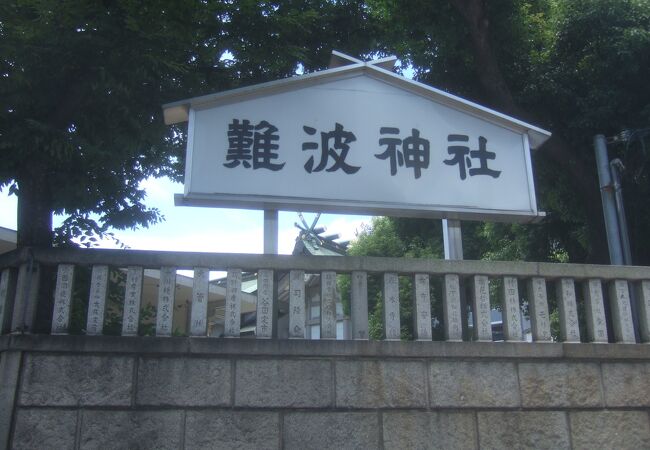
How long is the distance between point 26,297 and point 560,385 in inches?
202

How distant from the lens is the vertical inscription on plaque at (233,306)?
589cm

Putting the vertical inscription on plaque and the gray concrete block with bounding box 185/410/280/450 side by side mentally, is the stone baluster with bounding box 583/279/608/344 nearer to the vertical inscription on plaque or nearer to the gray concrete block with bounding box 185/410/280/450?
the gray concrete block with bounding box 185/410/280/450

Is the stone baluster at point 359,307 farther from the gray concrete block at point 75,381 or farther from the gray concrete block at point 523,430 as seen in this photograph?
the gray concrete block at point 75,381

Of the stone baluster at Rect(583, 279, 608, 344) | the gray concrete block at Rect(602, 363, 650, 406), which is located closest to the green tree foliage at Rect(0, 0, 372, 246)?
the stone baluster at Rect(583, 279, 608, 344)

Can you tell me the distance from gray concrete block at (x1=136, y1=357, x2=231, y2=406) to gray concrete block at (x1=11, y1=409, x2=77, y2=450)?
0.61 m

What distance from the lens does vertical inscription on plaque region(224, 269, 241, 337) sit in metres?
5.89

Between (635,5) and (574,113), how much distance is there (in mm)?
2081

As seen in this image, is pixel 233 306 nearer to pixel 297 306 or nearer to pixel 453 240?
pixel 297 306

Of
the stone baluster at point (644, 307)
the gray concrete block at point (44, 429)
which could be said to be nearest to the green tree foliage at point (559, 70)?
the stone baluster at point (644, 307)

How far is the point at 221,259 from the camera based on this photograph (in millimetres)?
5996

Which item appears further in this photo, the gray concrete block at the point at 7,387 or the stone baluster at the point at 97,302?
the stone baluster at the point at 97,302

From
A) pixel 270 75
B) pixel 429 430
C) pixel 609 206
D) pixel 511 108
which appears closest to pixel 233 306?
pixel 429 430

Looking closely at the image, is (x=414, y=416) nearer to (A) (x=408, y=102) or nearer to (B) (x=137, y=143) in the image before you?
(A) (x=408, y=102)

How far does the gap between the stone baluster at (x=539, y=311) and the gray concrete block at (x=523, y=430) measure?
766mm
